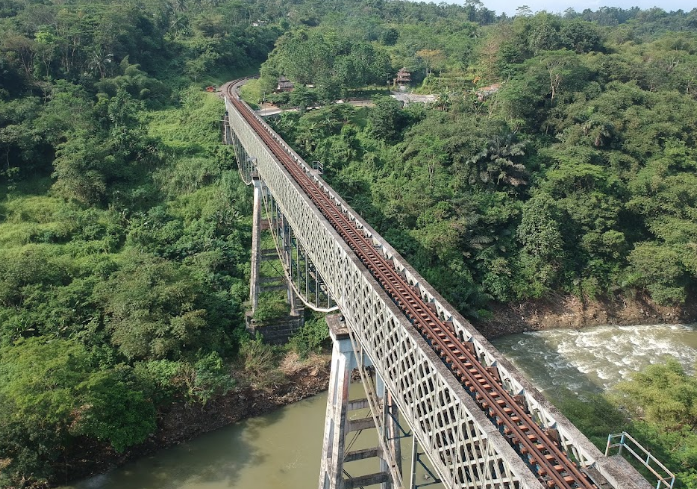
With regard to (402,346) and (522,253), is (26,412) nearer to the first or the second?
(402,346)

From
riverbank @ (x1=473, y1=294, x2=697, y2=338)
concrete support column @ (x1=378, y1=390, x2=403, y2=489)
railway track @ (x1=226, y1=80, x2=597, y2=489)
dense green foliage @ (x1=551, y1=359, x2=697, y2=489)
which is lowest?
riverbank @ (x1=473, y1=294, x2=697, y2=338)

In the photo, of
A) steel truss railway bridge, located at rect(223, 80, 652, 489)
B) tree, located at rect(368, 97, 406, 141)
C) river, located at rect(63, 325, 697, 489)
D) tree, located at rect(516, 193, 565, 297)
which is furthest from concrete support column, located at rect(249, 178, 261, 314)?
tree, located at rect(368, 97, 406, 141)

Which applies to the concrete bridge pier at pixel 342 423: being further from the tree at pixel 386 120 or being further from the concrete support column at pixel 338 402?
the tree at pixel 386 120

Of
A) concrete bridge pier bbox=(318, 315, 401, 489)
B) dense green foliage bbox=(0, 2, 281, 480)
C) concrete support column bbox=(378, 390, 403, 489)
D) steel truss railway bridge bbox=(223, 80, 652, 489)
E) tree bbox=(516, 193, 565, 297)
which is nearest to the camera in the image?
steel truss railway bridge bbox=(223, 80, 652, 489)

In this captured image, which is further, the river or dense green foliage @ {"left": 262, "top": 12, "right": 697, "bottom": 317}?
dense green foliage @ {"left": 262, "top": 12, "right": 697, "bottom": 317}

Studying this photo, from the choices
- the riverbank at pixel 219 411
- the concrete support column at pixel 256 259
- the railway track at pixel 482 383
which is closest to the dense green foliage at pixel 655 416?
the railway track at pixel 482 383

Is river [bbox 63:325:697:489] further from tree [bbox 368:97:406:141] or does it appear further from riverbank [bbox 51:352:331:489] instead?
tree [bbox 368:97:406:141]

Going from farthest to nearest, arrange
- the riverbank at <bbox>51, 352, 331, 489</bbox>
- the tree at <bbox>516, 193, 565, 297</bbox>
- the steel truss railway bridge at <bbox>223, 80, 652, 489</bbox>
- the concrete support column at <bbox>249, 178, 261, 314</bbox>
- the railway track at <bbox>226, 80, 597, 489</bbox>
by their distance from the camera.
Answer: the tree at <bbox>516, 193, 565, 297</bbox>, the concrete support column at <bbox>249, 178, 261, 314</bbox>, the riverbank at <bbox>51, 352, 331, 489</bbox>, the railway track at <bbox>226, 80, 597, 489</bbox>, the steel truss railway bridge at <bbox>223, 80, 652, 489</bbox>
